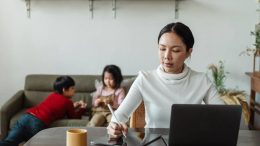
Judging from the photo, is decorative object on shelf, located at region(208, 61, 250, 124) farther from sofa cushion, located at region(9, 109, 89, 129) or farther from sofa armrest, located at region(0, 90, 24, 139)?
sofa armrest, located at region(0, 90, 24, 139)

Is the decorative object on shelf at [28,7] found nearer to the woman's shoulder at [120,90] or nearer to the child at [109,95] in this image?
the child at [109,95]

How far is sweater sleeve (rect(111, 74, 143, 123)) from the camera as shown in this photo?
Result: 1748 mm

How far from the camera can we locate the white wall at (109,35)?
3834 mm

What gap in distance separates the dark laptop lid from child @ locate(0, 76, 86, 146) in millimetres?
1998

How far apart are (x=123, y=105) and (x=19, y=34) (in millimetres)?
Answer: 2461

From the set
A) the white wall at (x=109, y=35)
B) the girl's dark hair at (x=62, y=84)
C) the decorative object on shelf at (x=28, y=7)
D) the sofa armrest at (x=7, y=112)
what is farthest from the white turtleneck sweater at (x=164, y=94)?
the decorative object on shelf at (x=28, y=7)

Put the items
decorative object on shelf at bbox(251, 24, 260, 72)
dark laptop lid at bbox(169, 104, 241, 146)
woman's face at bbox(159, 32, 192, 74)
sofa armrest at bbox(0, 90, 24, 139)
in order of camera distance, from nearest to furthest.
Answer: dark laptop lid at bbox(169, 104, 241, 146) → woman's face at bbox(159, 32, 192, 74) → sofa armrest at bbox(0, 90, 24, 139) → decorative object on shelf at bbox(251, 24, 260, 72)

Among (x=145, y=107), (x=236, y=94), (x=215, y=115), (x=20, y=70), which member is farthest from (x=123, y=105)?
(x=20, y=70)

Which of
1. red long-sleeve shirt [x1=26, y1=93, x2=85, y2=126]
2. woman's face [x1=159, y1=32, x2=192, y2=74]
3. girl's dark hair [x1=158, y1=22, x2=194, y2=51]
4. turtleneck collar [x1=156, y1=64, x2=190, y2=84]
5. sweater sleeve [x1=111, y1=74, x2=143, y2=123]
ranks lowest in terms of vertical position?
red long-sleeve shirt [x1=26, y1=93, x2=85, y2=126]

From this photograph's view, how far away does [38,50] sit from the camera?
3918 millimetres

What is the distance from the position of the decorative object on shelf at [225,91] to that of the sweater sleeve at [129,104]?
6.02ft

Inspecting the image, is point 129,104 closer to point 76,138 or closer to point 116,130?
point 116,130

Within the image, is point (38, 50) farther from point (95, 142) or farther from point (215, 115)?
point (215, 115)

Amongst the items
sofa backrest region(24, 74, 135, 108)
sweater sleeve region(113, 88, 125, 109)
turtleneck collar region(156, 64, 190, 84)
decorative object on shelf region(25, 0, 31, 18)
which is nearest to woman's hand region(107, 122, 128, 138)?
turtleneck collar region(156, 64, 190, 84)
